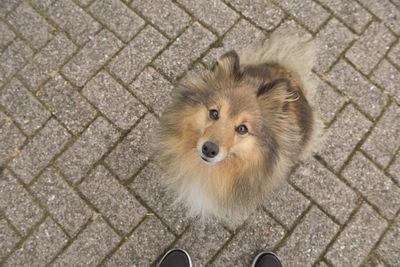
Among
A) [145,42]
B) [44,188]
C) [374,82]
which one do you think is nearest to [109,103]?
[145,42]

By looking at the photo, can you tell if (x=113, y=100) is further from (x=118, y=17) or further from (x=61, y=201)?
(x=61, y=201)

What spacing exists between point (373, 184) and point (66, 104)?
348 centimetres

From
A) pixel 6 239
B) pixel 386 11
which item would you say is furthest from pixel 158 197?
pixel 386 11

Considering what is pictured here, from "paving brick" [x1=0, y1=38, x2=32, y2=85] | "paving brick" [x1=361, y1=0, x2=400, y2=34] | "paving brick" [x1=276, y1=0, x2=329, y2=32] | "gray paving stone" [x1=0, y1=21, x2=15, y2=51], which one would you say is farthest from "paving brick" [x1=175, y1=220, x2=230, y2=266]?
"paving brick" [x1=361, y1=0, x2=400, y2=34]

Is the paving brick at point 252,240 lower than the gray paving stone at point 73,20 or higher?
lower

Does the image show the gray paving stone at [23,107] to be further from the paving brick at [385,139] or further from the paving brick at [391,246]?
the paving brick at [391,246]

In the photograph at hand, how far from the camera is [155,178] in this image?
3223 millimetres

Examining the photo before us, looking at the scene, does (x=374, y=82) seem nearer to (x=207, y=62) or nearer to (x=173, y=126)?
(x=207, y=62)

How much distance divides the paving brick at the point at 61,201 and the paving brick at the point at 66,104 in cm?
57

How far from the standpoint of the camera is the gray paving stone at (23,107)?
11.0ft

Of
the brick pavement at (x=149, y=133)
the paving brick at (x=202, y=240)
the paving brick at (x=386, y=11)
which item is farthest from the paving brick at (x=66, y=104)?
the paving brick at (x=386, y=11)

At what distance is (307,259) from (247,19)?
276cm

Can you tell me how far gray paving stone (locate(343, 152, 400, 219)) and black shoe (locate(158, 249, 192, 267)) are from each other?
1893 mm

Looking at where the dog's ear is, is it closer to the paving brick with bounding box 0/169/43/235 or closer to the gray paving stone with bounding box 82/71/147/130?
the gray paving stone with bounding box 82/71/147/130
